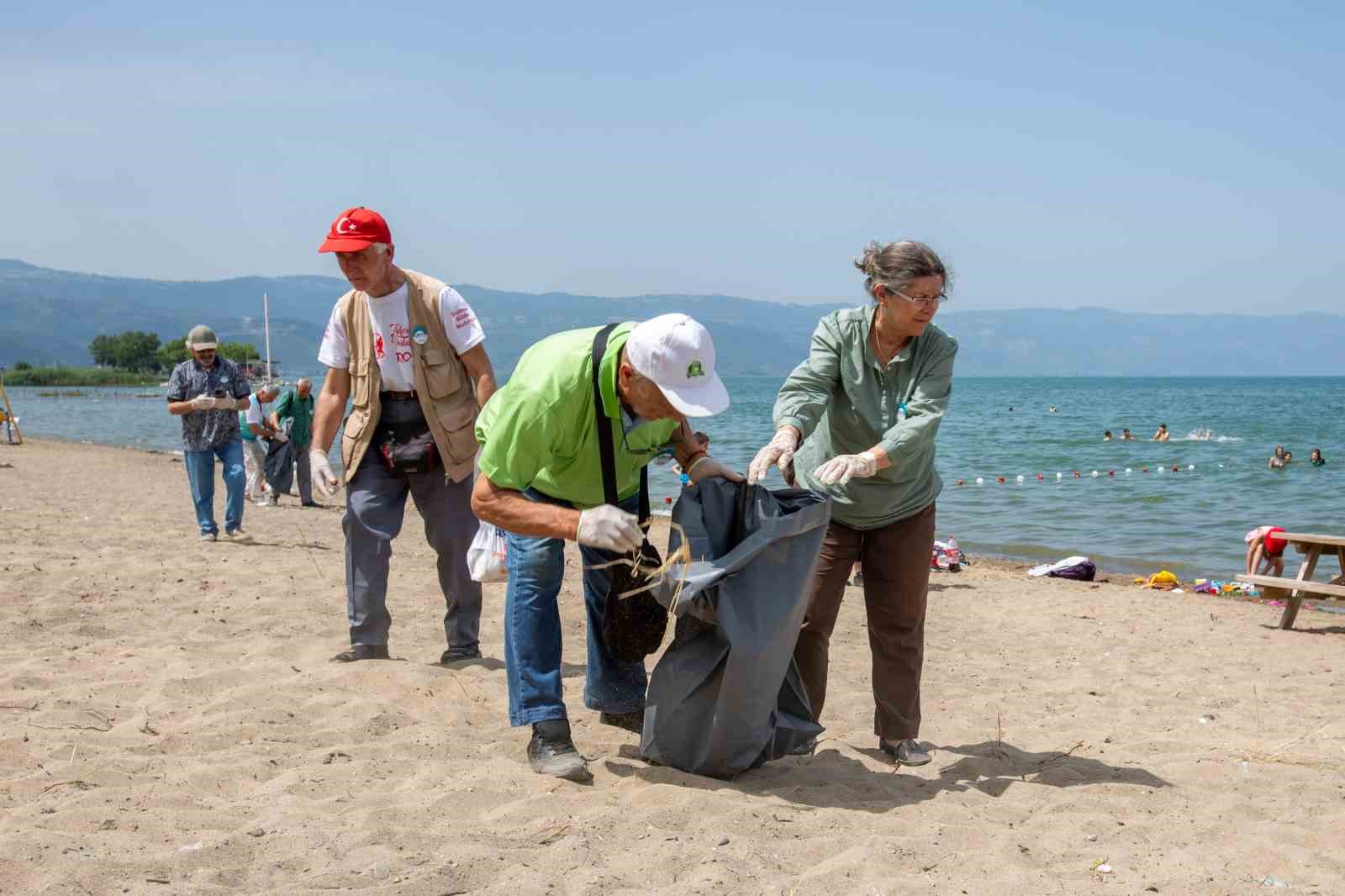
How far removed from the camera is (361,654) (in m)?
4.62

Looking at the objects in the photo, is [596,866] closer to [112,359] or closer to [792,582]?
[792,582]

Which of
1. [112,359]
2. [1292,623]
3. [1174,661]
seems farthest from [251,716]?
[112,359]

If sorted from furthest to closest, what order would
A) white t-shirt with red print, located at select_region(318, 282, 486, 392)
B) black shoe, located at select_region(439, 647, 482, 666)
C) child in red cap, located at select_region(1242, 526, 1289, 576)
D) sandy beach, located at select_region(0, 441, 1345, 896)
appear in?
child in red cap, located at select_region(1242, 526, 1289, 576) → black shoe, located at select_region(439, 647, 482, 666) → white t-shirt with red print, located at select_region(318, 282, 486, 392) → sandy beach, located at select_region(0, 441, 1345, 896)

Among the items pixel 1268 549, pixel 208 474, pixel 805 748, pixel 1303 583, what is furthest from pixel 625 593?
pixel 1268 549

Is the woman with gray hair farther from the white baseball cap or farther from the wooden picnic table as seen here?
the wooden picnic table

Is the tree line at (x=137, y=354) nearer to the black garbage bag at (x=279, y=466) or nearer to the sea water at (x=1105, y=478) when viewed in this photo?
the sea water at (x=1105, y=478)

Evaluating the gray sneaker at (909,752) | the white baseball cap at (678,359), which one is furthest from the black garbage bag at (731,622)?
the gray sneaker at (909,752)

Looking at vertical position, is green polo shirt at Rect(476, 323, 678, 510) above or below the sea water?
above

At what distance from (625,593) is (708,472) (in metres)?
0.44

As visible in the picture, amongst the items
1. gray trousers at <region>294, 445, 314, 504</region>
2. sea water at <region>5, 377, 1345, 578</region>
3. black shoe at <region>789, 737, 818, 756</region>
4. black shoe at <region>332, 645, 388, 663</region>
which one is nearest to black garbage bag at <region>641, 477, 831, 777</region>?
black shoe at <region>789, 737, 818, 756</region>

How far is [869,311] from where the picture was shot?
3.68m

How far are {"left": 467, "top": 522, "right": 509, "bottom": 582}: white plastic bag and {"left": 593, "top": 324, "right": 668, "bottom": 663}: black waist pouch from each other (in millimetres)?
342

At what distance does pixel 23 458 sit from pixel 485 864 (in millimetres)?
20068

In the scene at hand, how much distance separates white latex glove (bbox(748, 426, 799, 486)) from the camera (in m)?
3.27
